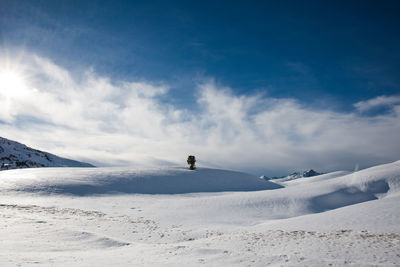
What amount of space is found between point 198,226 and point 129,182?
24.5 meters

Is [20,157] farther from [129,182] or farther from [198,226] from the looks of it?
[198,226]

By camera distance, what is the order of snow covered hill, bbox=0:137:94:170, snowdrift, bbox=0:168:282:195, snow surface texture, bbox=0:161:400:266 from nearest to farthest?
snow surface texture, bbox=0:161:400:266 → snowdrift, bbox=0:168:282:195 → snow covered hill, bbox=0:137:94:170

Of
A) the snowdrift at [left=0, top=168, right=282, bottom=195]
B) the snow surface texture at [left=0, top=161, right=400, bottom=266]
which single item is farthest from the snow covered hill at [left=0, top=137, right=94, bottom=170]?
the snow surface texture at [left=0, top=161, right=400, bottom=266]

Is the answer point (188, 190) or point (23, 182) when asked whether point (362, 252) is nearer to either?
point (188, 190)

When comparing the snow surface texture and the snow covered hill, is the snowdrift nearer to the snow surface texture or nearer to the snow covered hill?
the snow surface texture

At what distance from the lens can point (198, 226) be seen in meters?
17.5

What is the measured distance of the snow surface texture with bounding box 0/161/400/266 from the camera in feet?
31.0

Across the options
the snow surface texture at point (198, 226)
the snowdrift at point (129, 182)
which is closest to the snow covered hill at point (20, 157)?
the snowdrift at point (129, 182)

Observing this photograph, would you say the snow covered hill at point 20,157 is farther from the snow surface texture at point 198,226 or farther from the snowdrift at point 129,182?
the snow surface texture at point 198,226

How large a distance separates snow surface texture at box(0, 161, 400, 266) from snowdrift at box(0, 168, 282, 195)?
15.8 inches

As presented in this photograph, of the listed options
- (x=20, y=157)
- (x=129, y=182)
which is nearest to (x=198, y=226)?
(x=129, y=182)

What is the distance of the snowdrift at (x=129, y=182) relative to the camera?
3253cm

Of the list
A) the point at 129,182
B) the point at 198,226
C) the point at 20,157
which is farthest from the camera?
the point at 20,157

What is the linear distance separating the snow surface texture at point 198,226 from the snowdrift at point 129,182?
40cm
